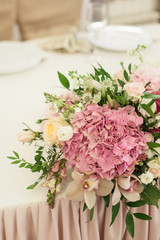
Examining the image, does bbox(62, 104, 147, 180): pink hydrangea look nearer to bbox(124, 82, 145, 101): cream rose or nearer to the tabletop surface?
bbox(124, 82, 145, 101): cream rose

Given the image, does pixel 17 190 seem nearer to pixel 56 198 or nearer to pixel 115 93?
pixel 56 198

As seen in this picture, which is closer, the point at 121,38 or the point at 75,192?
the point at 75,192

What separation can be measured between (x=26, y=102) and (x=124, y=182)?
649 millimetres

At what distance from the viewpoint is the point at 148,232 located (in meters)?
1.09

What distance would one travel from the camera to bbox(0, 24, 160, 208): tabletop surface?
95 cm

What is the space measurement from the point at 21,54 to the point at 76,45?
296mm

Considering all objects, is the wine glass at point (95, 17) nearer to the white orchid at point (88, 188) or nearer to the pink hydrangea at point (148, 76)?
the pink hydrangea at point (148, 76)

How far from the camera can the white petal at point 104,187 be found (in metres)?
0.85

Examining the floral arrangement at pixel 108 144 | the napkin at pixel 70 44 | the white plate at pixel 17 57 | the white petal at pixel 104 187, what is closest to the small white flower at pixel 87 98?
the floral arrangement at pixel 108 144

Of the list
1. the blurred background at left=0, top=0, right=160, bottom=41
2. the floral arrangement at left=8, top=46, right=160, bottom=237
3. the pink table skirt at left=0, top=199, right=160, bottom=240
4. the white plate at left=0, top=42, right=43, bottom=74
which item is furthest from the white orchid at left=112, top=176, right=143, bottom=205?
the blurred background at left=0, top=0, right=160, bottom=41

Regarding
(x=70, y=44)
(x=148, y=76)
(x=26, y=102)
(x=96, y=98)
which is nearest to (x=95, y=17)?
(x=70, y=44)

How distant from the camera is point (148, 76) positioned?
969 millimetres

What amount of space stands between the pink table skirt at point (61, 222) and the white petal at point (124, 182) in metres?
0.14

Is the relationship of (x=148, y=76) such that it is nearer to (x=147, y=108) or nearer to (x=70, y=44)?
(x=147, y=108)
